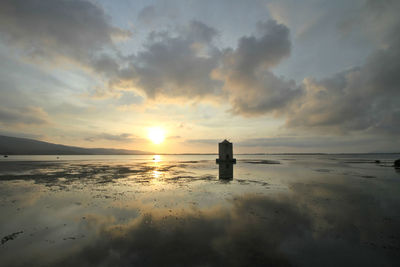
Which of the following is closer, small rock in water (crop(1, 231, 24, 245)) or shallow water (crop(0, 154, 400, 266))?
shallow water (crop(0, 154, 400, 266))

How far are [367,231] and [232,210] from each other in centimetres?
701

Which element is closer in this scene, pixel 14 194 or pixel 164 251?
pixel 164 251

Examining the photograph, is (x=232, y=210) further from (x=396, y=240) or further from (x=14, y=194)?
(x=14, y=194)

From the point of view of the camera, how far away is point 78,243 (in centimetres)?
793

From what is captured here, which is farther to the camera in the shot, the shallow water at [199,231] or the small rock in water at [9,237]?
the small rock in water at [9,237]

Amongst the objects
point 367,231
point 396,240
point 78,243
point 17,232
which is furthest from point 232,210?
point 17,232

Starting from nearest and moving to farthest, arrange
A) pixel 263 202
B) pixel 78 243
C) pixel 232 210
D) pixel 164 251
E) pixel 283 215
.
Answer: pixel 164 251, pixel 78 243, pixel 283 215, pixel 232 210, pixel 263 202

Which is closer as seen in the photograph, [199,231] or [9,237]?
[9,237]

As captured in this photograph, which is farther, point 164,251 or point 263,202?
point 263,202

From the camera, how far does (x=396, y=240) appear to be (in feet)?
26.8

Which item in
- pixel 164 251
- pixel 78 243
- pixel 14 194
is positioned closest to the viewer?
pixel 164 251

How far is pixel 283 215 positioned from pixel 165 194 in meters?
10.4

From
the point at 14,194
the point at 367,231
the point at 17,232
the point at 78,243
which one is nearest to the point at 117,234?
the point at 78,243

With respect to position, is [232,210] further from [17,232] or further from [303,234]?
[17,232]
